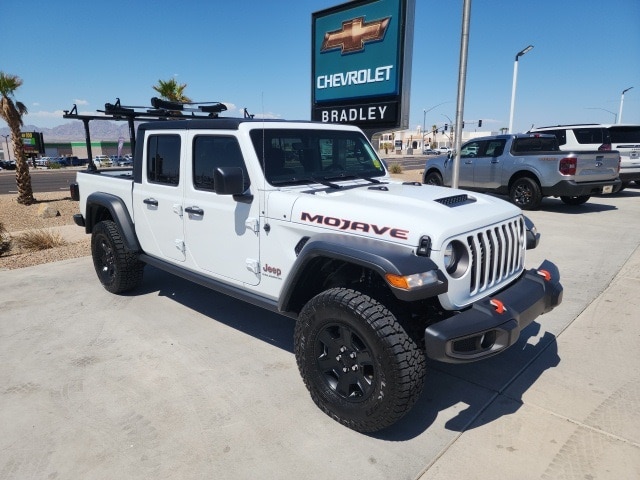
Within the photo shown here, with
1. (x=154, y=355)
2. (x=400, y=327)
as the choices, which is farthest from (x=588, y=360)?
(x=154, y=355)

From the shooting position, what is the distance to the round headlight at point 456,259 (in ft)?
8.57

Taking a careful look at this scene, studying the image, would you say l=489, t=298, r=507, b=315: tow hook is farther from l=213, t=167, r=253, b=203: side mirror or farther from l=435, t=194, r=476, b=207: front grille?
l=213, t=167, r=253, b=203: side mirror

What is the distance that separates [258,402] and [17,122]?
1626 cm

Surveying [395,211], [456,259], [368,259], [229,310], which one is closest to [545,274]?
[456,259]

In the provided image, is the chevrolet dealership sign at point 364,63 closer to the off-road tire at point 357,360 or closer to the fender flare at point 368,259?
the fender flare at point 368,259

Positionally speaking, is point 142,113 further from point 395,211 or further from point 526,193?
point 526,193

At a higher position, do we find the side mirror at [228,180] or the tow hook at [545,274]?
the side mirror at [228,180]

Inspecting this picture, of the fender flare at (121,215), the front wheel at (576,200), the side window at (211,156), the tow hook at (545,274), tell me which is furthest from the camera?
the front wheel at (576,200)

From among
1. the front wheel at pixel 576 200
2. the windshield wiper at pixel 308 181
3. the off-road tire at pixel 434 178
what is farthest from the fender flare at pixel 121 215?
the front wheel at pixel 576 200

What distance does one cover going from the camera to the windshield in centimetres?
338

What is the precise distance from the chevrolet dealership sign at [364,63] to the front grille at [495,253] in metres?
4.67

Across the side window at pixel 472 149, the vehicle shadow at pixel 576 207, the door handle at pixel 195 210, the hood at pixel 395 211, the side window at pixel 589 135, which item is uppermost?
the side window at pixel 589 135

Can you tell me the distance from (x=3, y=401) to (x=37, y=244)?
5.13m

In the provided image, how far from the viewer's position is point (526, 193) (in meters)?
10.1
